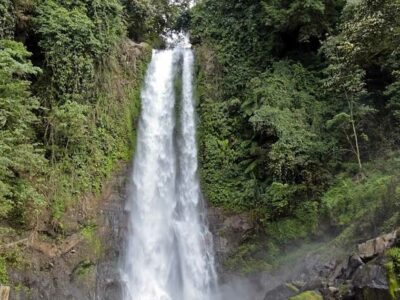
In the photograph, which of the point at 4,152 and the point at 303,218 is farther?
the point at 303,218

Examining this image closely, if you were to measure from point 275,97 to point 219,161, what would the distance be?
309 cm

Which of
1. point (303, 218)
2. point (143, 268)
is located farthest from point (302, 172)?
point (143, 268)

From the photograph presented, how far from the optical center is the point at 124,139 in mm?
15625

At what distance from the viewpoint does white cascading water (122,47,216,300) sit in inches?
517

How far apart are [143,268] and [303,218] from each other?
5.22m

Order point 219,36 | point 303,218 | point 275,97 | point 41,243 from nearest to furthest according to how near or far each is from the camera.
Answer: point 41,243, point 303,218, point 275,97, point 219,36

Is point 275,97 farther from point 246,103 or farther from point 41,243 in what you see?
point 41,243

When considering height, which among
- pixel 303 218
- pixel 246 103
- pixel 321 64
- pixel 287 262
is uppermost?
pixel 321 64

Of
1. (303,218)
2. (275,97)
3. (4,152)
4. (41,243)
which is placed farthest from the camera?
(275,97)

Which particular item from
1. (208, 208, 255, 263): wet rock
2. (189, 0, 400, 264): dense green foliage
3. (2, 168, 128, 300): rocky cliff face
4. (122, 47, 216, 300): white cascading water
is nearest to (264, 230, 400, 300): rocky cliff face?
(189, 0, 400, 264): dense green foliage

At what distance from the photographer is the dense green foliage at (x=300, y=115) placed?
459 inches

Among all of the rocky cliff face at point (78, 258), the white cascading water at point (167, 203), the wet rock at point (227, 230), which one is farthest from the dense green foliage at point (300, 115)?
the rocky cliff face at point (78, 258)

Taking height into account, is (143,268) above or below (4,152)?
below

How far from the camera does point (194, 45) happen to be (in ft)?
62.6
